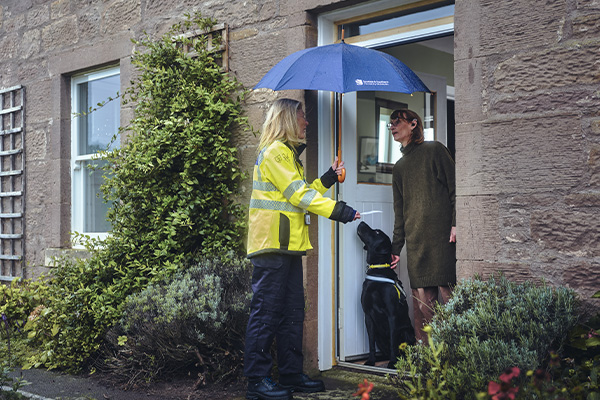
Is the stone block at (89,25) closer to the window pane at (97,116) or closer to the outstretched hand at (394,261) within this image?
the window pane at (97,116)

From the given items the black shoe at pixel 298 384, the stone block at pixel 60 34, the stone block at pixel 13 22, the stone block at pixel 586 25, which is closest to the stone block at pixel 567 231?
the stone block at pixel 586 25

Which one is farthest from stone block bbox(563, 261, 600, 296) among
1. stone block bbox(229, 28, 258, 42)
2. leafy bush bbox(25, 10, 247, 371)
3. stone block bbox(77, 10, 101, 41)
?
stone block bbox(77, 10, 101, 41)

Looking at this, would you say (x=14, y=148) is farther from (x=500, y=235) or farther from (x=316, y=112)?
(x=500, y=235)

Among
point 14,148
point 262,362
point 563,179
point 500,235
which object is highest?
point 14,148

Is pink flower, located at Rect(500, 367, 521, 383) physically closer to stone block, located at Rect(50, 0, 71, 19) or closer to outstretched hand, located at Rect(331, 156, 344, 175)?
outstretched hand, located at Rect(331, 156, 344, 175)

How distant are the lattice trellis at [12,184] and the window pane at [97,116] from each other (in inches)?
34.5

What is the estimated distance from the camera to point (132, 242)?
584 cm

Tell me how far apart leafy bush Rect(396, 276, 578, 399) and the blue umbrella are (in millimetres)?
1384

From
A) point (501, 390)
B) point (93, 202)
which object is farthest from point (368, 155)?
point (501, 390)

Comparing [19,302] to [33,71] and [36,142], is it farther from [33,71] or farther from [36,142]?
[33,71]

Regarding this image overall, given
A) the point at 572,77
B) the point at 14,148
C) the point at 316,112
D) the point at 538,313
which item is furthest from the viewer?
the point at 14,148

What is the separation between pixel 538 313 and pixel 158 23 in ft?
14.6

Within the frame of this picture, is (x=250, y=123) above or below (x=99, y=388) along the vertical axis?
above

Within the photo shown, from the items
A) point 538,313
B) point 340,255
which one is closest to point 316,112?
point 340,255
